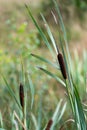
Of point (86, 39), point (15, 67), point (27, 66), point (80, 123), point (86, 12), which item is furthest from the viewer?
point (86, 12)

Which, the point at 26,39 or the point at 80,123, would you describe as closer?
the point at 80,123

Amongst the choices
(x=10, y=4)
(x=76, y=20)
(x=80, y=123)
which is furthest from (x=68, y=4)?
(x=80, y=123)

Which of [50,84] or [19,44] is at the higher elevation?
[19,44]

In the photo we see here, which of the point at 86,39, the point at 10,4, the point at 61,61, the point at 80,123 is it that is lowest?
the point at 86,39

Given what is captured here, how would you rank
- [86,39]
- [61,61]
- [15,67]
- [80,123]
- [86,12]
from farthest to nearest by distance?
[86,12], [86,39], [15,67], [80,123], [61,61]

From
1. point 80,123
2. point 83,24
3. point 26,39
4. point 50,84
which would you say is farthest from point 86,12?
point 80,123

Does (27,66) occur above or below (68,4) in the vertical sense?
above

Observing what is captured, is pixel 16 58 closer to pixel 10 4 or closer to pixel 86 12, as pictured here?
pixel 10 4

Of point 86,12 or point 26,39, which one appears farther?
point 86,12

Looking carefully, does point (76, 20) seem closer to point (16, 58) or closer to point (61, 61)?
point (16, 58)
